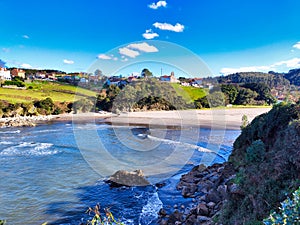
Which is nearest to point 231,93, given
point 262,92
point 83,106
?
point 262,92

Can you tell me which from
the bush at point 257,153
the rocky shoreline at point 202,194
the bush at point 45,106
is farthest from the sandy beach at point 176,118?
the bush at point 257,153

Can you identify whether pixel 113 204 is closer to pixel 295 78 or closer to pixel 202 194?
pixel 202 194

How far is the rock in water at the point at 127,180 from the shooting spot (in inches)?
545

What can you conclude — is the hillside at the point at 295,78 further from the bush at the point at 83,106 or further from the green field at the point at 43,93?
the green field at the point at 43,93

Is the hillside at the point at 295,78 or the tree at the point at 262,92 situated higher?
the hillside at the point at 295,78

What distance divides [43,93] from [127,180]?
5543 centimetres

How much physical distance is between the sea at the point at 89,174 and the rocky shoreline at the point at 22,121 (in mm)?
12281

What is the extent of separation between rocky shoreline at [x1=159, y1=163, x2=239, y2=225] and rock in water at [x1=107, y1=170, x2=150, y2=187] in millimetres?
2279

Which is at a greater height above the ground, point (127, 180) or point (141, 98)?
point (141, 98)

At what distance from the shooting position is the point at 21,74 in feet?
308

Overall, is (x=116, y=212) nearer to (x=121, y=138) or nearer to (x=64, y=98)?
(x=121, y=138)

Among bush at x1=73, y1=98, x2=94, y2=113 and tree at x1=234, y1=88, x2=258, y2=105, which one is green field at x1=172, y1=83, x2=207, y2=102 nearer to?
tree at x1=234, y1=88, x2=258, y2=105

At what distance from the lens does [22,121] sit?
4159 cm

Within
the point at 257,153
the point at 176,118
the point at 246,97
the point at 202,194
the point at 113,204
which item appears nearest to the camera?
the point at 257,153
